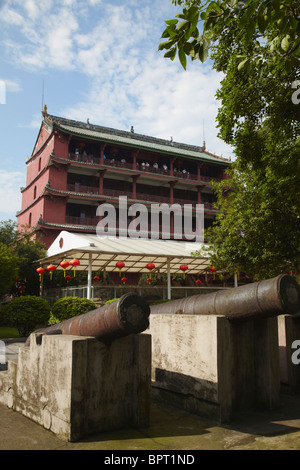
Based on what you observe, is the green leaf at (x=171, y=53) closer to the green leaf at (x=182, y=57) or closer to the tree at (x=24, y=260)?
the green leaf at (x=182, y=57)

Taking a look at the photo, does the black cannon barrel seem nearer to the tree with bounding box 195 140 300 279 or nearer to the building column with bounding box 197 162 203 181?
the tree with bounding box 195 140 300 279

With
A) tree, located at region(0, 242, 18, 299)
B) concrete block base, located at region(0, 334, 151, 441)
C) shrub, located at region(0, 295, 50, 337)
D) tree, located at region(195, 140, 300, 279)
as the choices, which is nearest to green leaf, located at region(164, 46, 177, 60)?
concrete block base, located at region(0, 334, 151, 441)

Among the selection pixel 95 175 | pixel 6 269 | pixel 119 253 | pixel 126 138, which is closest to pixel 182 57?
pixel 119 253

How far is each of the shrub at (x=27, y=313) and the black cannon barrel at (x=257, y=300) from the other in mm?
9013

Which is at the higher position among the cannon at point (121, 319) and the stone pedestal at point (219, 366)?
the cannon at point (121, 319)

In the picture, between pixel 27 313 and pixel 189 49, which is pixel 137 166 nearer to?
pixel 27 313

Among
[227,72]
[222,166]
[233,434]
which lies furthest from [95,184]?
[233,434]

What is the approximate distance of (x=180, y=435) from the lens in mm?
3812

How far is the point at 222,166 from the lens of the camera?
3903 cm

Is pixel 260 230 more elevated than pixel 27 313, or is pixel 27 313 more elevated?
pixel 260 230

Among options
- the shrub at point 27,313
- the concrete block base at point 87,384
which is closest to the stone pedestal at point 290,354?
the concrete block base at point 87,384

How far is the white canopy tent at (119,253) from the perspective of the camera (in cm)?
1545

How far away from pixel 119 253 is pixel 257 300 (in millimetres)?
11584
